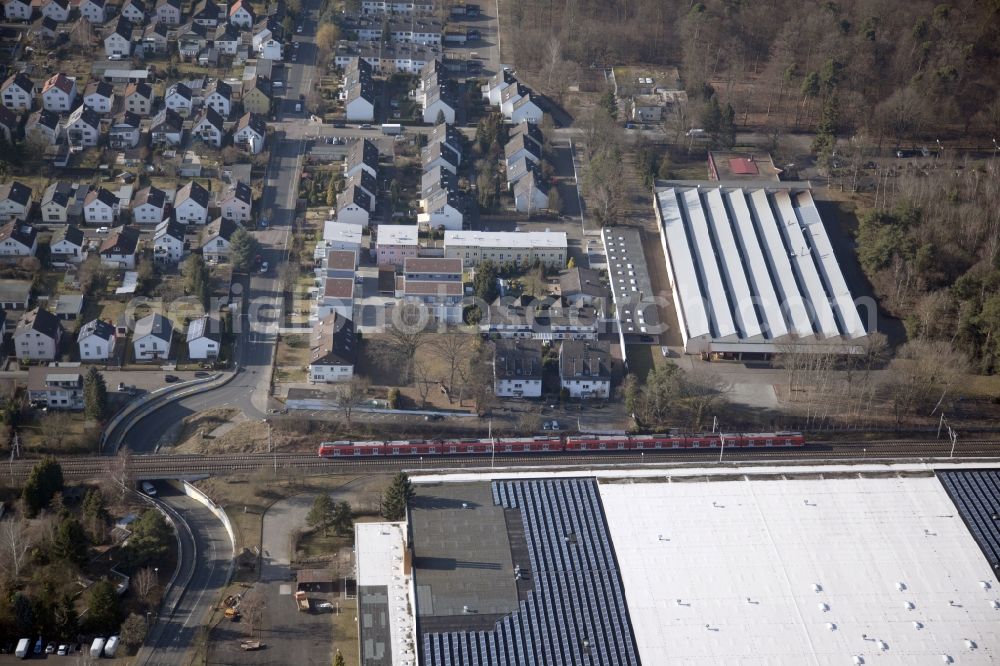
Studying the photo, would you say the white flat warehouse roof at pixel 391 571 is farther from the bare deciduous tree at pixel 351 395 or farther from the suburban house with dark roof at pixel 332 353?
the suburban house with dark roof at pixel 332 353

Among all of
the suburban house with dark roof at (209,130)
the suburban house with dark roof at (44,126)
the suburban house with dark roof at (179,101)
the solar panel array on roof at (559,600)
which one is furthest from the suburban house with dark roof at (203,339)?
the suburban house with dark roof at (179,101)

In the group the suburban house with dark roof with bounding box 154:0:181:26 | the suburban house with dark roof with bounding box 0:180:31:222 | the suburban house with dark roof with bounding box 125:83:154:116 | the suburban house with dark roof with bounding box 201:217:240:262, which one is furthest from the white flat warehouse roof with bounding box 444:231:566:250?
the suburban house with dark roof with bounding box 154:0:181:26

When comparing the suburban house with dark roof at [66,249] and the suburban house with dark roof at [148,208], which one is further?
the suburban house with dark roof at [148,208]

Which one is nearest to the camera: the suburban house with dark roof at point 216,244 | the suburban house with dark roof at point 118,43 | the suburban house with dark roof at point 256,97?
the suburban house with dark roof at point 216,244

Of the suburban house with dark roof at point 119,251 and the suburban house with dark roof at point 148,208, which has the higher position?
the suburban house with dark roof at point 148,208

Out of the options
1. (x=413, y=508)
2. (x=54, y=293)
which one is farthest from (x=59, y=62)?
(x=413, y=508)

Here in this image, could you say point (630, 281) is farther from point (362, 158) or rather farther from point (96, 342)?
point (96, 342)
